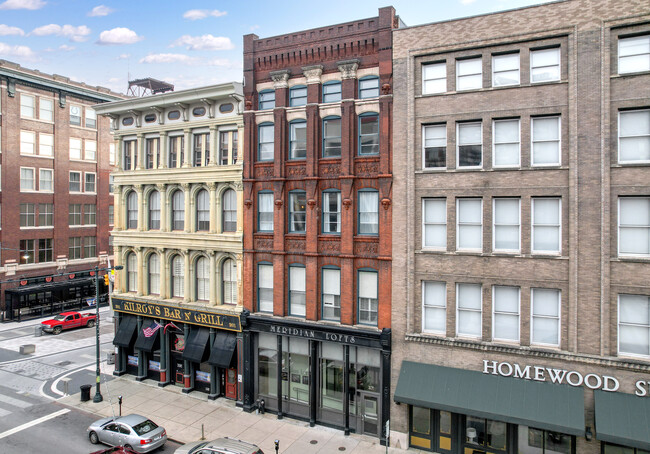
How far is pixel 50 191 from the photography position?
165ft

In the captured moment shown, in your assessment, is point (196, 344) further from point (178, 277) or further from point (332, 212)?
point (332, 212)

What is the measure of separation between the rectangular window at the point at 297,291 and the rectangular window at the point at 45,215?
123 feet

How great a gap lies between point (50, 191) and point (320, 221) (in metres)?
39.4

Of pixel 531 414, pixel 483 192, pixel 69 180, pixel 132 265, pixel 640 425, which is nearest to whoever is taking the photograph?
pixel 640 425

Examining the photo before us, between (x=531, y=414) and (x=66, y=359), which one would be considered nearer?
(x=531, y=414)

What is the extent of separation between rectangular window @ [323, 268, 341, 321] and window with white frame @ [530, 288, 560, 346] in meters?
9.00

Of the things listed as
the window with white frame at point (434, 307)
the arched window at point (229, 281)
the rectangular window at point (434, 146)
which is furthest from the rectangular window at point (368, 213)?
the arched window at point (229, 281)

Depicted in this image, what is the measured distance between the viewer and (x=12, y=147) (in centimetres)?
4669

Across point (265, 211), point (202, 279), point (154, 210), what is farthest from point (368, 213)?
point (154, 210)

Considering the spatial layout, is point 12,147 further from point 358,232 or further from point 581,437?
point 581,437

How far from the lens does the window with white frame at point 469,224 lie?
20531 millimetres

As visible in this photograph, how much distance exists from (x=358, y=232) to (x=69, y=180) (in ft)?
138

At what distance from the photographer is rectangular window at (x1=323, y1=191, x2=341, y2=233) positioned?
23.7 meters

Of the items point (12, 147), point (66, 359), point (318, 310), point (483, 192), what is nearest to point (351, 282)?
point (318, 310)
